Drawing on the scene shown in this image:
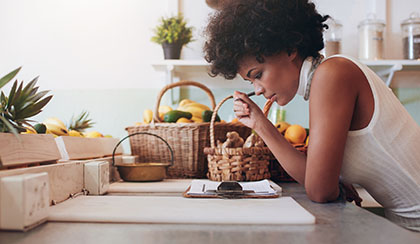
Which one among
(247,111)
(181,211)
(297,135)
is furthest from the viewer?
(297,135)

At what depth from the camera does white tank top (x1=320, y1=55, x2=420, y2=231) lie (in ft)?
3.10

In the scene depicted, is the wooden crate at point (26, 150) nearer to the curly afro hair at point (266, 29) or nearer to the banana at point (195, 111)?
the curly afro hair at point (266, 29)

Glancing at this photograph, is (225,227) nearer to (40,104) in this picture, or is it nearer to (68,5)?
(40,104)

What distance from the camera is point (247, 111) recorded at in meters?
1.17

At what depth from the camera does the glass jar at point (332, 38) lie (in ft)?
6.66

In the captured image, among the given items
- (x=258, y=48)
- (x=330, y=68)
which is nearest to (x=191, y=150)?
(x=258, y=48)

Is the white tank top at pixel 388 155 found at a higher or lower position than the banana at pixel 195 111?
lower

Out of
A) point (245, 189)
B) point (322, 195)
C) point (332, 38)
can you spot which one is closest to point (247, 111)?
point (245, 189)

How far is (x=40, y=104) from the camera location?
2.68 ft

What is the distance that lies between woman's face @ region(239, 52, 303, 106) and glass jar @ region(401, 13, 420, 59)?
4.16ft

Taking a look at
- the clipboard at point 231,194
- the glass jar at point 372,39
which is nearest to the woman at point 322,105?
the clipboard at point 231,194

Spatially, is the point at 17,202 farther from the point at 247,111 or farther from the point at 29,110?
the point at 247,111

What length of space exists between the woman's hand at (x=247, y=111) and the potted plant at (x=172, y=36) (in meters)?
0.91

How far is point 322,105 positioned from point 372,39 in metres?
1.37
